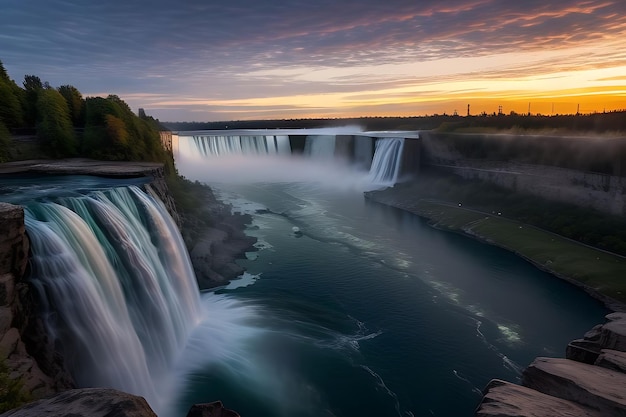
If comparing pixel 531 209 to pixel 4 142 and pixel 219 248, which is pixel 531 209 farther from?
pixel 4 142

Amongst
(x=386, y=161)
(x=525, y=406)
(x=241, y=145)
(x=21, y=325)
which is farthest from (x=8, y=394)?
(x=241, y=145)

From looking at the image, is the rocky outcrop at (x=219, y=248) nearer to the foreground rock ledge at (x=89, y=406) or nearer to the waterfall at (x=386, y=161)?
the foreground rock ledge at (x=89, y=406)

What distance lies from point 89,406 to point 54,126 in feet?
92.4

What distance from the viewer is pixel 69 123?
31.5 meters

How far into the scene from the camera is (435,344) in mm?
20688

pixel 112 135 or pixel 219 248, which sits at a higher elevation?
pixel 112 135

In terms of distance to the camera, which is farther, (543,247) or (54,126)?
(543,247)

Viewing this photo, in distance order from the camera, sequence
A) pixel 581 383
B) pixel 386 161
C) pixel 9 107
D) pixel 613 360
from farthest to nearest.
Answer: pixel 386 161, pixel 9 107, pixel 613 360, pixel 581 383

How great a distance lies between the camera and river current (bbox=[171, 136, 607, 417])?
16.8 meters

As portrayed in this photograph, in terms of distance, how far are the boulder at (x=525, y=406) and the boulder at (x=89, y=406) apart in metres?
6.84

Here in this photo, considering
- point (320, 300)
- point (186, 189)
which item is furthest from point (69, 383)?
point (186, 189)

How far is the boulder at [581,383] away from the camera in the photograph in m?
9.45

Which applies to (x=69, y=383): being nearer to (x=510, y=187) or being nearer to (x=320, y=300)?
(x=320, y=300)

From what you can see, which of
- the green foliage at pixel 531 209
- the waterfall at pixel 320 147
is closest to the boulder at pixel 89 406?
the green foliage at pixel 531 209
